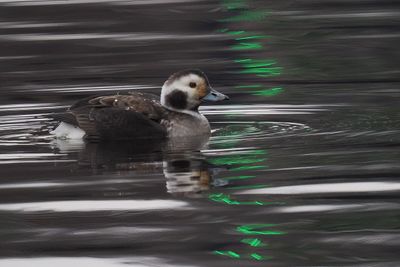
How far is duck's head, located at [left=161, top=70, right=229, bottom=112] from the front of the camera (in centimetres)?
1213

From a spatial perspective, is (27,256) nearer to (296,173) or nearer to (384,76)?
(296,173)

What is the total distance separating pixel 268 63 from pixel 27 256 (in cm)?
935

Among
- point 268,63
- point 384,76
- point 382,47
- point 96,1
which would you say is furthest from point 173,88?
point 96,1

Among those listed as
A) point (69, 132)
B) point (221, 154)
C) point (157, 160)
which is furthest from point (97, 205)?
point (69, 132)

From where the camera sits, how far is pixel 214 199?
8.62 meters

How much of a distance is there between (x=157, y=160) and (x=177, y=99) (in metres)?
1.74

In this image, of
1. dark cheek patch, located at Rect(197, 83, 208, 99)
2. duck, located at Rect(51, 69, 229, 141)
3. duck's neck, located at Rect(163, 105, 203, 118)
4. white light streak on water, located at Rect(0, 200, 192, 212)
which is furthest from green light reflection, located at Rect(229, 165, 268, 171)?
dark cheek patch, located at Rect(197, 83, 208, 99)

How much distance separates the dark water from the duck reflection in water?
21 mm

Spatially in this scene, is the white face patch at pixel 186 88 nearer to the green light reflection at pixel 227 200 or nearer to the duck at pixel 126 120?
the duck at pixel 126 120

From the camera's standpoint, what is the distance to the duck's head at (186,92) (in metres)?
12.1

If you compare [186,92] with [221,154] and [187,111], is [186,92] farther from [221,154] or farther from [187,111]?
[221,154]

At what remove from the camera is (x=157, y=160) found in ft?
34.4

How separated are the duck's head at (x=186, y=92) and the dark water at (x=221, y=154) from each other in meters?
0.30

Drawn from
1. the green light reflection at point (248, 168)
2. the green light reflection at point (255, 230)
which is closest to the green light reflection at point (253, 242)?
the green light reflection at point (255, 230)
